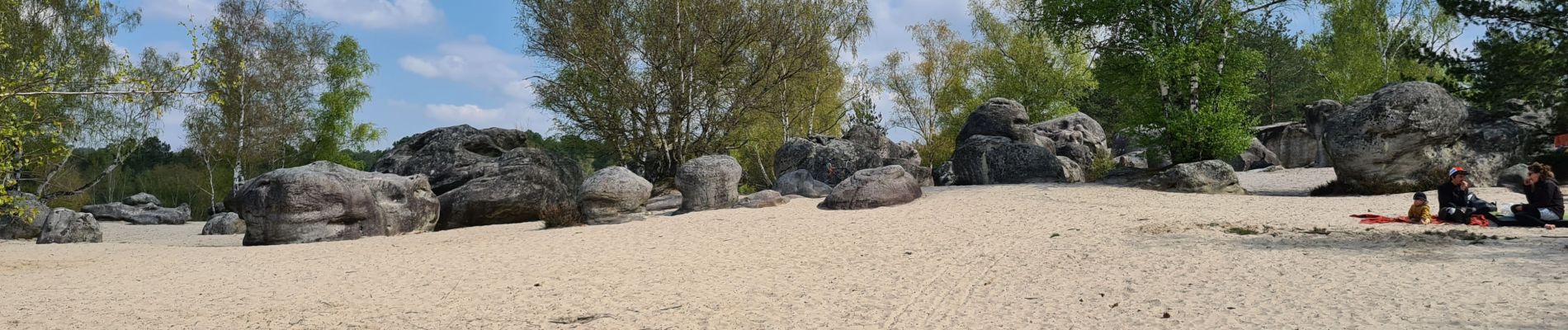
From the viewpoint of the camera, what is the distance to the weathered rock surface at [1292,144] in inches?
1163

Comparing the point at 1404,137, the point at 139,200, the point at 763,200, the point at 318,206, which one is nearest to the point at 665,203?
the point at 763,200

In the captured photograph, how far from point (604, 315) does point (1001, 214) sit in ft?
27.9

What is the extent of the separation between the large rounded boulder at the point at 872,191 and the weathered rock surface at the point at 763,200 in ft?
3.54

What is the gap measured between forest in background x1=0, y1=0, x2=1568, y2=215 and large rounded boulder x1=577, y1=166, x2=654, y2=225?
6108mm

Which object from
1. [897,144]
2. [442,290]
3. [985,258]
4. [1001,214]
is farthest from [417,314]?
[897,144]

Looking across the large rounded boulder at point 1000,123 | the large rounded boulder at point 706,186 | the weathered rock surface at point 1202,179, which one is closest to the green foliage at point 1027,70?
the large rounded boulder at point 1000,123

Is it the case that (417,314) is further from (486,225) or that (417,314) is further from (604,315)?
(486,225)

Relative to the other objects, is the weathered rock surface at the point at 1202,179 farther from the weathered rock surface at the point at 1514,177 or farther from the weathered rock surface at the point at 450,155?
the weathered rock surface at the point at 450,155

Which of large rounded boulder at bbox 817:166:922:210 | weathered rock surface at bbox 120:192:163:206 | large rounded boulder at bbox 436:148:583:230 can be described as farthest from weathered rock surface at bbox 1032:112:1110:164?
weathered rock surface at bbox 120:192:163:206

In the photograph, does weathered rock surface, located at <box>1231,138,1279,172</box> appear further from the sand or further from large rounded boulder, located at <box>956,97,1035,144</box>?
the sand

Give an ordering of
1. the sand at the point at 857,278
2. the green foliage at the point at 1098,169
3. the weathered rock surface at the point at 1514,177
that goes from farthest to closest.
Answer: the green foliage at the point at 1098,169 → the weathered rock surface at the point at 1514,177 → the sand at the point at 857,278

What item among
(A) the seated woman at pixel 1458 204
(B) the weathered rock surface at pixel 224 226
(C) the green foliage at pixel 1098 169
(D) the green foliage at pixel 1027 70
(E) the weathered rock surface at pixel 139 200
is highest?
(D) the green foliage at pixel 1027 70

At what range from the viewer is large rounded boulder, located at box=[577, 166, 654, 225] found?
52.1ft

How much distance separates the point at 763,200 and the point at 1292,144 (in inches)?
838
